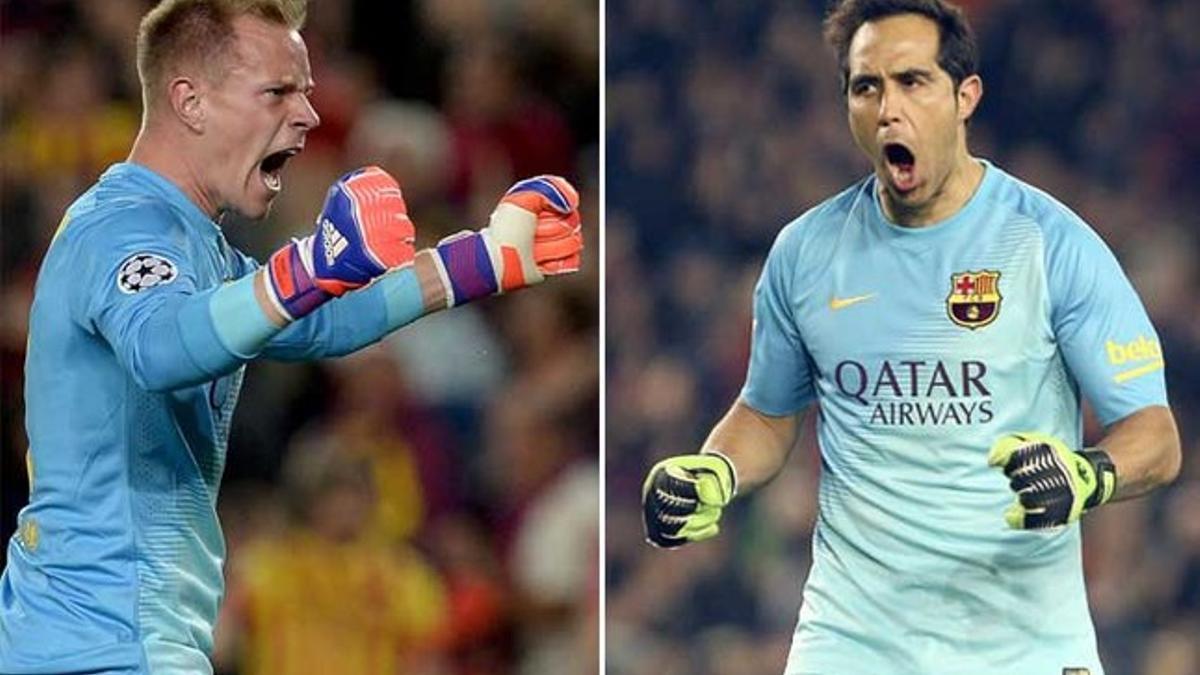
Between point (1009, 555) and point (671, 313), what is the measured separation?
737 millimetres

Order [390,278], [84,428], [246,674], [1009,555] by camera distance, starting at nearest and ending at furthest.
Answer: [84,428]
[390,278]
[1009,555]
[246,674]

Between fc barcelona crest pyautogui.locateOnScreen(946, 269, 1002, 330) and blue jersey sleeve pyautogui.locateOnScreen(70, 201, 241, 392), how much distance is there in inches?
43.6

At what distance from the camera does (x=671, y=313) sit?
338 centimetres

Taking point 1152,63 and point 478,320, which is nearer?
point 1152,63

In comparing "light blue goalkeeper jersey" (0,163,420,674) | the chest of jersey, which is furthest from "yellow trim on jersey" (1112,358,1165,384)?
"light blue goalkeeper jersey" (0,163,420,674)

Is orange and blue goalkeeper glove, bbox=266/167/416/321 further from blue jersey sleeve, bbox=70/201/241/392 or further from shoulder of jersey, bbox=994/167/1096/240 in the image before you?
shoulder of jersey, bbox=994/167/1096/240

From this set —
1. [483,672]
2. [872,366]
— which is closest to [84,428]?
[872,366]

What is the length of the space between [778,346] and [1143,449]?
537 mm

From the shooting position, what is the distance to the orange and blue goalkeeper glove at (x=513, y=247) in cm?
246

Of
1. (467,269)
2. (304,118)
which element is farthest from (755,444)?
(304,118)

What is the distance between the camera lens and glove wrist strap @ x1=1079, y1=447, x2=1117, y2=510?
2734 millimetres

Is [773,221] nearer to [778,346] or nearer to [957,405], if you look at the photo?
[778,346]

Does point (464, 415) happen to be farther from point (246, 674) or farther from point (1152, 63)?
point (1152, 63)

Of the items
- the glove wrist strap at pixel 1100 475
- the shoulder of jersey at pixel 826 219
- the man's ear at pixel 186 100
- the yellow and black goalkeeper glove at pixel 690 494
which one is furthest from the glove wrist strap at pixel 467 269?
the glove wrist strap at pixel 1100 475
